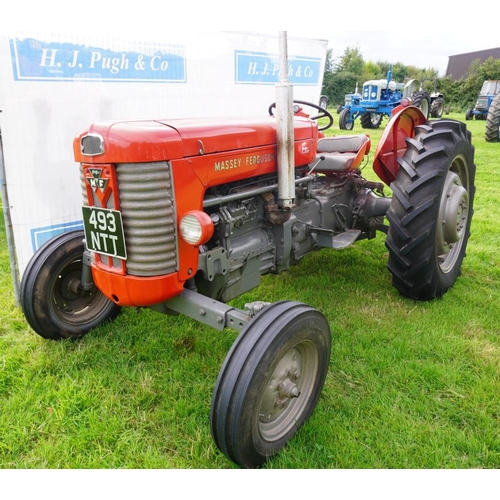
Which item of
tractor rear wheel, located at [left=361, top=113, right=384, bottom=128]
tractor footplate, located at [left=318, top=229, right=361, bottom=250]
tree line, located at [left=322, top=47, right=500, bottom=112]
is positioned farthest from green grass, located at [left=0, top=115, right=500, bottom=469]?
tree line, located at [left=322, top=47, right=500, bottom=112]

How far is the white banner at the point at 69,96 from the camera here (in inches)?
131

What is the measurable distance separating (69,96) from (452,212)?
9.76ft

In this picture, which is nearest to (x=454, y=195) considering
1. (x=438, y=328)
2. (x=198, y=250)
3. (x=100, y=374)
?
(x=438, y=328)

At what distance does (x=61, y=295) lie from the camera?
10.2ft

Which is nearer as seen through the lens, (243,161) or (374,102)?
(243,161)

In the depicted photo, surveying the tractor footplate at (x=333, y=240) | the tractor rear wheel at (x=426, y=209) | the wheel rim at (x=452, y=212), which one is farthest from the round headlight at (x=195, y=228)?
the wheel rim at (x=452, y=212)

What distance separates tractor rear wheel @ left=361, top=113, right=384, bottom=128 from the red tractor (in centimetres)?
1481

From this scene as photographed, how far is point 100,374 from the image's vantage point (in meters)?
2.80

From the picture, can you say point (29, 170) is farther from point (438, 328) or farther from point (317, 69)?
point (317, 69)

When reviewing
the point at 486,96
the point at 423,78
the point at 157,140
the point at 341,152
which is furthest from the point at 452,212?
the point at 423,78

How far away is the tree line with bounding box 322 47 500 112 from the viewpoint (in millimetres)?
29875

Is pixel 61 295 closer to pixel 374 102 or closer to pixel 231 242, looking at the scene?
pixel 231 242

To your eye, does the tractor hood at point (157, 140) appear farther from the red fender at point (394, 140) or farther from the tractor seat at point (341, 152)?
the red fender at point (394, 140)

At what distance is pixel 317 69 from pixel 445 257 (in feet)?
10.4
